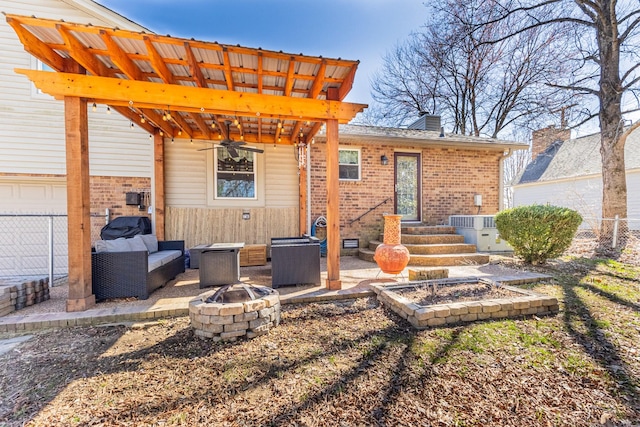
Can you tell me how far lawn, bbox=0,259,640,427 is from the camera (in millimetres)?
1703

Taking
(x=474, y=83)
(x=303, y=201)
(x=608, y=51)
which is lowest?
(x=303, y=201)

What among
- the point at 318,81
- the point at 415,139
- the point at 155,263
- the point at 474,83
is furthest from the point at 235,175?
the point at 474,83

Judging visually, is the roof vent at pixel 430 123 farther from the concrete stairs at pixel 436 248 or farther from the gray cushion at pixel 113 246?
the gray cushion at pixel 113 246

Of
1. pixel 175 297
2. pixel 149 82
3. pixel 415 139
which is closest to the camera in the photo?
pixel 149 82

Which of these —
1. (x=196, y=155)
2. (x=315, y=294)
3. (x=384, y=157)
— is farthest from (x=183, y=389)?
(x=384, y=157)

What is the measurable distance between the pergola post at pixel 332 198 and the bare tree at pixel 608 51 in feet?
22.6

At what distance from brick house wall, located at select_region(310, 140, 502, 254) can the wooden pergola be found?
3052 millimetres

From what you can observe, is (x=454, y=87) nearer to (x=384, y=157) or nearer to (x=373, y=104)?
(x=373, y=104)

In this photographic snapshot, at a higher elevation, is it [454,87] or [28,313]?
[454,87]

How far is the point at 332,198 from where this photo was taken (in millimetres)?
4098

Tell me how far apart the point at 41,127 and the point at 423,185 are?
30.1ft

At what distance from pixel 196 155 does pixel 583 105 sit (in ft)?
43.9

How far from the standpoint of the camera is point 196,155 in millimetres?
6551

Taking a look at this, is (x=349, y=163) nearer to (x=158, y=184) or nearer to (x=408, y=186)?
(x=408, y=186)
